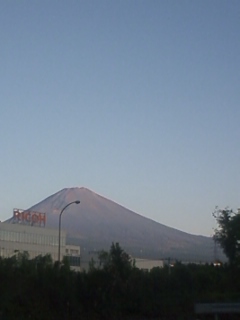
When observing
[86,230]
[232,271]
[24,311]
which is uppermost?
[86,230]

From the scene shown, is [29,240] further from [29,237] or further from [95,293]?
[95,293]

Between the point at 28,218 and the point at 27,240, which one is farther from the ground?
the point at 28,218

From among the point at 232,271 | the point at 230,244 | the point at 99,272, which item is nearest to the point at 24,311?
the point at 99,272

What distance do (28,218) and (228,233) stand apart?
47697 millimetres

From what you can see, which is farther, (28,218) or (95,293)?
(28,218)

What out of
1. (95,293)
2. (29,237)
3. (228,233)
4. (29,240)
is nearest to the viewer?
(95,293)

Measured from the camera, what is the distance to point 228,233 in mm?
63406

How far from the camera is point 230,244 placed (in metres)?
62.5

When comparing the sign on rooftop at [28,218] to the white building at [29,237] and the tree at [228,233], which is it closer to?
the white building at [29,237]

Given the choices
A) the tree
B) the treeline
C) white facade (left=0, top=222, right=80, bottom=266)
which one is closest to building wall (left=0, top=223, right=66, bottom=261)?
white facade (left=0, top=222, right=80, bottom=266)

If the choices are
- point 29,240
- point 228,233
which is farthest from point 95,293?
point 29,240

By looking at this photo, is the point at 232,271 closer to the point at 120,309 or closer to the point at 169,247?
the point at 120,309

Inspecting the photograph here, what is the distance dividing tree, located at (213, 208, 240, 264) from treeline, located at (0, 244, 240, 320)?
3004 centimetres

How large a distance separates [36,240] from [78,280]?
78.8 metres
